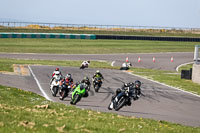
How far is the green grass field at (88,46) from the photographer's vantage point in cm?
6292

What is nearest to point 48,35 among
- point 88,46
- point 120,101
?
point 88,46

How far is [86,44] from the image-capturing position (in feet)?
234

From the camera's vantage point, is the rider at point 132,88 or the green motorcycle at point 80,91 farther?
the green motorcycle at point 80,91

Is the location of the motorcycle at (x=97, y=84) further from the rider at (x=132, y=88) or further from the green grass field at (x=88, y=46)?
the green grass field at (x=88, y=46)

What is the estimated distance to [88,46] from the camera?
6912 cm

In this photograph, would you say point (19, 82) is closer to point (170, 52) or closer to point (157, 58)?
point (157, 58)

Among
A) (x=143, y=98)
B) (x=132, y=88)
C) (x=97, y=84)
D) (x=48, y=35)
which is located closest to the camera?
(x=132, y=88)

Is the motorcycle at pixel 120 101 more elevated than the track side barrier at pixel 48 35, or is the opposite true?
the track side barrier at pixel 48 35

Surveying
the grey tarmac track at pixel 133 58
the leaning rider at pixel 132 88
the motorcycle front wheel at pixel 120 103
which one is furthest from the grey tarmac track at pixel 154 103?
the grey tarmac track at pixel 133 58

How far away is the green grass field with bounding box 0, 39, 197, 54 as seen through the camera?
62922 millimetres

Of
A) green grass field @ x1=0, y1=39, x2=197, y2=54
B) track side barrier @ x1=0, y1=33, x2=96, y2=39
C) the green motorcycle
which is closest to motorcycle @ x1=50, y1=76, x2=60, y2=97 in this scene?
the green motorcycle

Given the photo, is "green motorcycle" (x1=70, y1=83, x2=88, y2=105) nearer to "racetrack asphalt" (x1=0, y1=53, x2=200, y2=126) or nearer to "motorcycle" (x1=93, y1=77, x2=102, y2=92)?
"racetrack asphalt" (x1=0, y1=53, x2=200, y2=126)

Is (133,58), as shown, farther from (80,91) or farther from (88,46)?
(80,91)

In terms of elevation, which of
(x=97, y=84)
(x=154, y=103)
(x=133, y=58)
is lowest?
(x=154, y=103)
